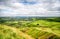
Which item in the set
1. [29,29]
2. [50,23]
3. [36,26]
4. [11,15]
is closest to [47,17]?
[50,23]

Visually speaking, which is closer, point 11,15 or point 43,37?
point 43,37

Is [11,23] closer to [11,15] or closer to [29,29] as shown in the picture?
[11,15]

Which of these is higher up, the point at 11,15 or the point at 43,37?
the point at 11,15

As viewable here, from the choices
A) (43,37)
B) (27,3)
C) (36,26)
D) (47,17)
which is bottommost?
(43,37)

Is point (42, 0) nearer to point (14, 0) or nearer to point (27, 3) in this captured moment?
point (27, 3)

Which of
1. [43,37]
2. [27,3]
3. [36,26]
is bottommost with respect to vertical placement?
[43,37]

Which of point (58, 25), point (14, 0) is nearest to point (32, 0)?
point (14, 0)
